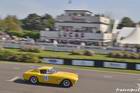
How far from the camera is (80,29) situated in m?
88.7

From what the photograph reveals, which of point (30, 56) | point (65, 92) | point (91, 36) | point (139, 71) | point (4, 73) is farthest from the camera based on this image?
point (91, 36)

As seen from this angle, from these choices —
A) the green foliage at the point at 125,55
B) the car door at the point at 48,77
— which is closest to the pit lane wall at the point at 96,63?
the green foliage at the point at 125,55

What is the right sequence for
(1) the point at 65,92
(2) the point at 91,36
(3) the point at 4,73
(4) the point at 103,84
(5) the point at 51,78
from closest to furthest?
(1) the point at 65,92 → (5) the point at 51,78 → (4) the point at 103,84 → (3) the point at 4,73 → (2) the point at 91,36

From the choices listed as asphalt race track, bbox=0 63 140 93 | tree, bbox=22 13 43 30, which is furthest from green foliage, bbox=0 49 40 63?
tree, bbox=22 13 43 30

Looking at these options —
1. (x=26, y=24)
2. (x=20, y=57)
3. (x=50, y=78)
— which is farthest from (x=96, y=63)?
(x=26, y=24)

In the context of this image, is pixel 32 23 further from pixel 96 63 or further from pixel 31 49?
pixel 96 63

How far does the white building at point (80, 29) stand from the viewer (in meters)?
81.1

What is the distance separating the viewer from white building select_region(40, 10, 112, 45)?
266 feet

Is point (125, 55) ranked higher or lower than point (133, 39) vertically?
lower

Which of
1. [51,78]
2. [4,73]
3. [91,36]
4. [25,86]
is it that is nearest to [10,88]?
[25,86]

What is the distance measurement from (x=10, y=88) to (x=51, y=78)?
2590mm

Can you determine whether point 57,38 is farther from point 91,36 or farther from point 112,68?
point 112,68

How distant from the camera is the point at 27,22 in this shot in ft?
529

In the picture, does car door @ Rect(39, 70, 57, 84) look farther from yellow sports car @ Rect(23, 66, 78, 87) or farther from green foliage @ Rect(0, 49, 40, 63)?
green foliage @ Rect(0, 49, 40, 63)
